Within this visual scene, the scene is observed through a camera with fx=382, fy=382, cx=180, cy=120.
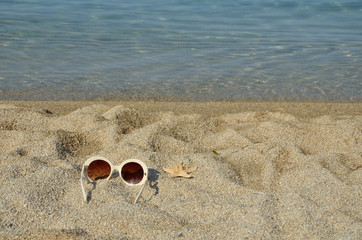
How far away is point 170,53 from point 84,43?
6.19 feet

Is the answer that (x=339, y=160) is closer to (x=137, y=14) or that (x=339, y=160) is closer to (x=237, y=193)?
(x=237, y=193)

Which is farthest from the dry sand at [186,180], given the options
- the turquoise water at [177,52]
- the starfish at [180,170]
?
the turquoise water at [177,52]

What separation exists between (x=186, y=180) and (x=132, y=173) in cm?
40

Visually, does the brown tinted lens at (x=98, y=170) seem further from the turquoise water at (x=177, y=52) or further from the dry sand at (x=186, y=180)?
the turquoise water at (x=177, y=52)

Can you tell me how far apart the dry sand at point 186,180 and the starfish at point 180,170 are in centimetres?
4

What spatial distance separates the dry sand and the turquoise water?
1.57m

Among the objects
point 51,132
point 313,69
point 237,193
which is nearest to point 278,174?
point 237,193

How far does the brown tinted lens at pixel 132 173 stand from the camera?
→ 257cm

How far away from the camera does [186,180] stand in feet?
8.91

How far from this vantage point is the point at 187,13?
11227 millimetres

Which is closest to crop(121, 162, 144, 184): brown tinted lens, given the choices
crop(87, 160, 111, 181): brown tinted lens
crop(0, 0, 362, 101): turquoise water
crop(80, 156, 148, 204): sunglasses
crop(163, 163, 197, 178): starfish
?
crop(80, 156, 148, 204): sunglasses

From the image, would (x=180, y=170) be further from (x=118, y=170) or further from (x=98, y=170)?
(x=98, y=170)

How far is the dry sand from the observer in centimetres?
210

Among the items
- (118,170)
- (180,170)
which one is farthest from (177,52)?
(118,170)
